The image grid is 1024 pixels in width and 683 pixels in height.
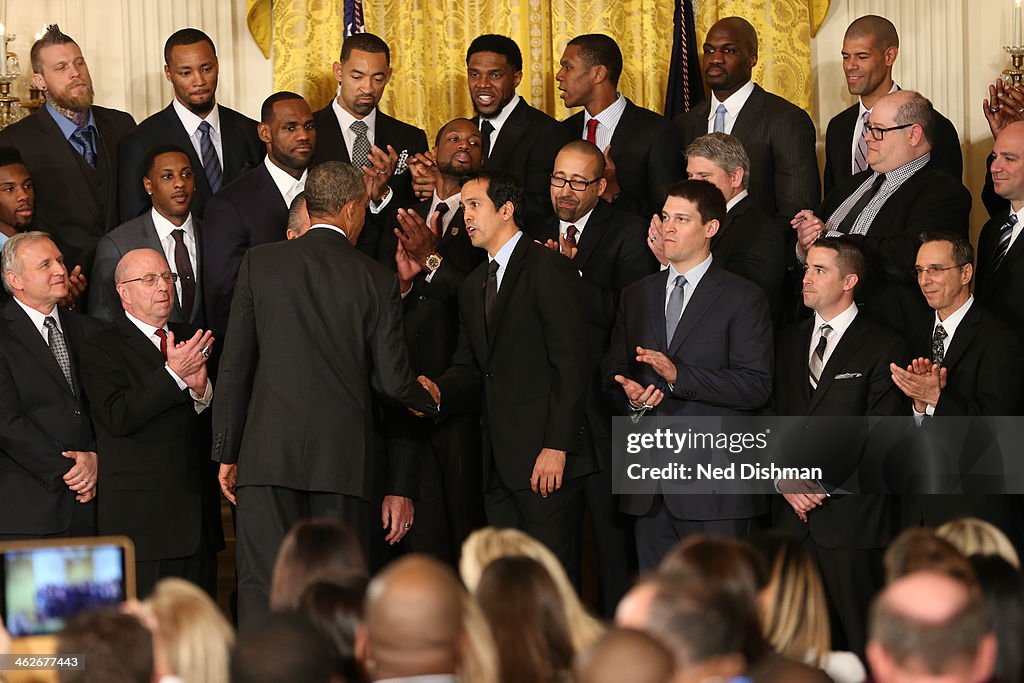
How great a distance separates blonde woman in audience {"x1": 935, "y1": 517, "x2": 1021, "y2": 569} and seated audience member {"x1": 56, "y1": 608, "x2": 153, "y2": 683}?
191 cm

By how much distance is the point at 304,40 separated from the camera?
8055 millimetres

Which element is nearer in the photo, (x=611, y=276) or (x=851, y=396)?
(x=851, y=396)

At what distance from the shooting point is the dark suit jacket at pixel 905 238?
19.1 ft

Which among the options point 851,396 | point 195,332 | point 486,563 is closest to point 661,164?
point 851,396

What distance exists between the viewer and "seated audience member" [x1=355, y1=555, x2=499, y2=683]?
9.05 ft

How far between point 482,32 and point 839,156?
220 centimetres

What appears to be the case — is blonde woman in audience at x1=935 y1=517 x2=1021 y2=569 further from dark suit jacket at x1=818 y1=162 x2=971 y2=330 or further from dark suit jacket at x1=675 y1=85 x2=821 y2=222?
dark suit jacket at x1=675 y1=85 x2=821 y2=222

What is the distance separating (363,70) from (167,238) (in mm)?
1308

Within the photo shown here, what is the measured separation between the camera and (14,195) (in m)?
6.36

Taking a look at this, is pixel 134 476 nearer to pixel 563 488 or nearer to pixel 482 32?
pixel 563 488

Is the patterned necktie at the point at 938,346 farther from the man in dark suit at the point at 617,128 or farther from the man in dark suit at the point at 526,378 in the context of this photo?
the man in dark suit at the point at 617,128

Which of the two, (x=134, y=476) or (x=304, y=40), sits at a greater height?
(x=304, y=40)

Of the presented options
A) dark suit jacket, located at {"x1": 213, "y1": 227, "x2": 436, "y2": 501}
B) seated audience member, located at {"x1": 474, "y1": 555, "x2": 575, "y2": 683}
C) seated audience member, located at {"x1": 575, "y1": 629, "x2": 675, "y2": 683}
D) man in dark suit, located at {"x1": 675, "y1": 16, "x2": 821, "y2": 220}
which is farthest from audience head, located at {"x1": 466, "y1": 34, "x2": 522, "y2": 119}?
seated audience member, located at {"x1": 575, "y1": 629, "x2": 675, "y2": 683}

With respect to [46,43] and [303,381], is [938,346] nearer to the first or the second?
[303,381]
